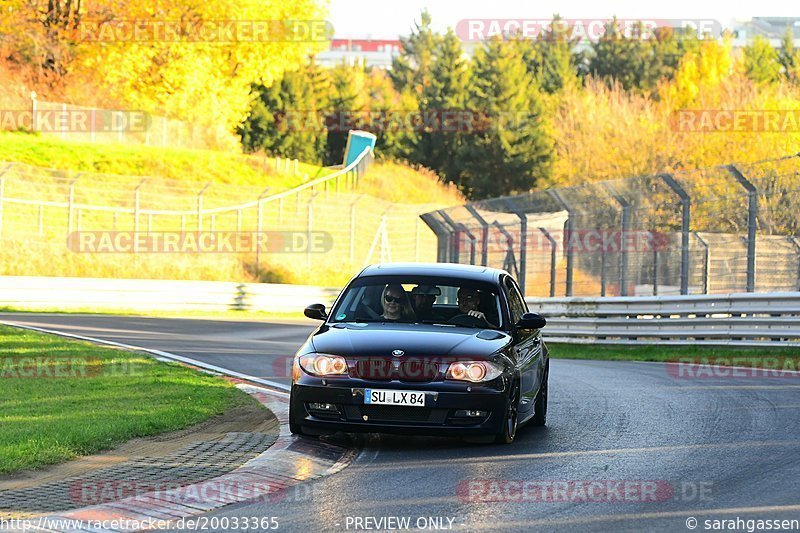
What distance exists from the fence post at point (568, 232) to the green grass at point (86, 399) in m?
10.5

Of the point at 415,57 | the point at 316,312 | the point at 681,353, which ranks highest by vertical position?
the point at 415,57

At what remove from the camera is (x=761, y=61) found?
93500 millimetres

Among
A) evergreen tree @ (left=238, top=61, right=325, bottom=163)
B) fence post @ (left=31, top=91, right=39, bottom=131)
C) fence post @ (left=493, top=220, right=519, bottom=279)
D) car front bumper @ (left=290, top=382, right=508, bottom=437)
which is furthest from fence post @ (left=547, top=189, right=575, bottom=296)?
evergreen tree @ (left=238, top=61, right=325, bottom=163)

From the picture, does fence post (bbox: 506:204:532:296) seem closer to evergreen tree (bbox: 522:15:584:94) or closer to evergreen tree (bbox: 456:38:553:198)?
evergreen tree (bbox: 456:38:553:198)

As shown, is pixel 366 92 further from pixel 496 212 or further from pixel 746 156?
pixel 496 212

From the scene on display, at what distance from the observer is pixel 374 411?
9.11 metres

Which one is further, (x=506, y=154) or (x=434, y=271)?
(x=506, y=154)

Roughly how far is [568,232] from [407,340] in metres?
15.5

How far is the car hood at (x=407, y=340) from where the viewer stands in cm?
929

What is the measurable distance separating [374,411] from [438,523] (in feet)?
8.52

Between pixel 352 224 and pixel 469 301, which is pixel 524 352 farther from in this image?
pixel 352 224

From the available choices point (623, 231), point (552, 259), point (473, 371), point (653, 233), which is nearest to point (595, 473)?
point (473, 371)

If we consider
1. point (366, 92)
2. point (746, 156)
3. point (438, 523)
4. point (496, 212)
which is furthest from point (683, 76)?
point (438, 523)

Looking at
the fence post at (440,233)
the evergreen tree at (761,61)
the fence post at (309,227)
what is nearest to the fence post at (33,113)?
the fence post at (309,227)
